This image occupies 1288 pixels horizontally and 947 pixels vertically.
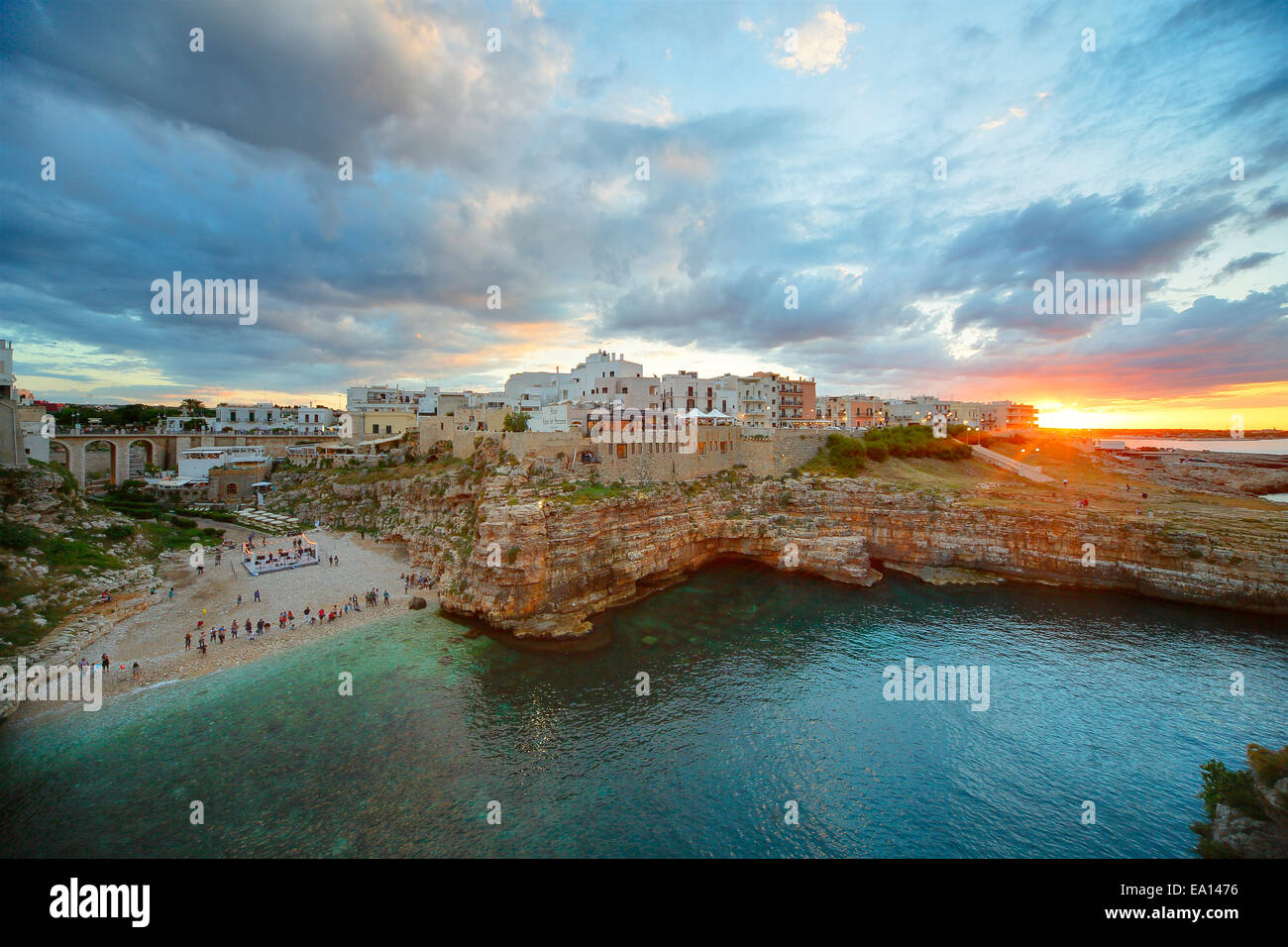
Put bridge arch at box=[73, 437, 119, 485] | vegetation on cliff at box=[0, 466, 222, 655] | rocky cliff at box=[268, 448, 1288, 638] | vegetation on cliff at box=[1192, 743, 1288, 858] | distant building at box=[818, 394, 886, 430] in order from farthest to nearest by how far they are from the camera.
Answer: distant building at box=[818, 394, 886, 430]
bridge arch at box=[73, 437, 119, 485]
rocky cliff at box=[268, 448, 1288, 638]
vegetation on cliff at box=[0, 466, 222, 655]
vegetation on cliff at box=[1192, 743, 1288, 858]

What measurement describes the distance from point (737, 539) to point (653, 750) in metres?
23.3

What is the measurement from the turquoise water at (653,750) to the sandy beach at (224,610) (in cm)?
166

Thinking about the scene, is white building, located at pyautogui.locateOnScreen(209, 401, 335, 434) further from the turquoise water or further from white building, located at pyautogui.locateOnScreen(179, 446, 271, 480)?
the turquoise water

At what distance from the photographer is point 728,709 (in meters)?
19.8

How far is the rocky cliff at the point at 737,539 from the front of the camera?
26.6 metres

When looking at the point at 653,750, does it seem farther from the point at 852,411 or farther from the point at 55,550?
the point at 852,411

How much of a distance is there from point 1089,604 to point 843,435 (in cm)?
2373

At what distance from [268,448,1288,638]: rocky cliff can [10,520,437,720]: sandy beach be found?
12.3ft

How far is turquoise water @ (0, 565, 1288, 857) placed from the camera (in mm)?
13680

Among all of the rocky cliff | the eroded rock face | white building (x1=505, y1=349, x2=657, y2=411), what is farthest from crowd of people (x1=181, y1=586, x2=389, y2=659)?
white building (x1=505, y1=349, x2=657, y2=411)
